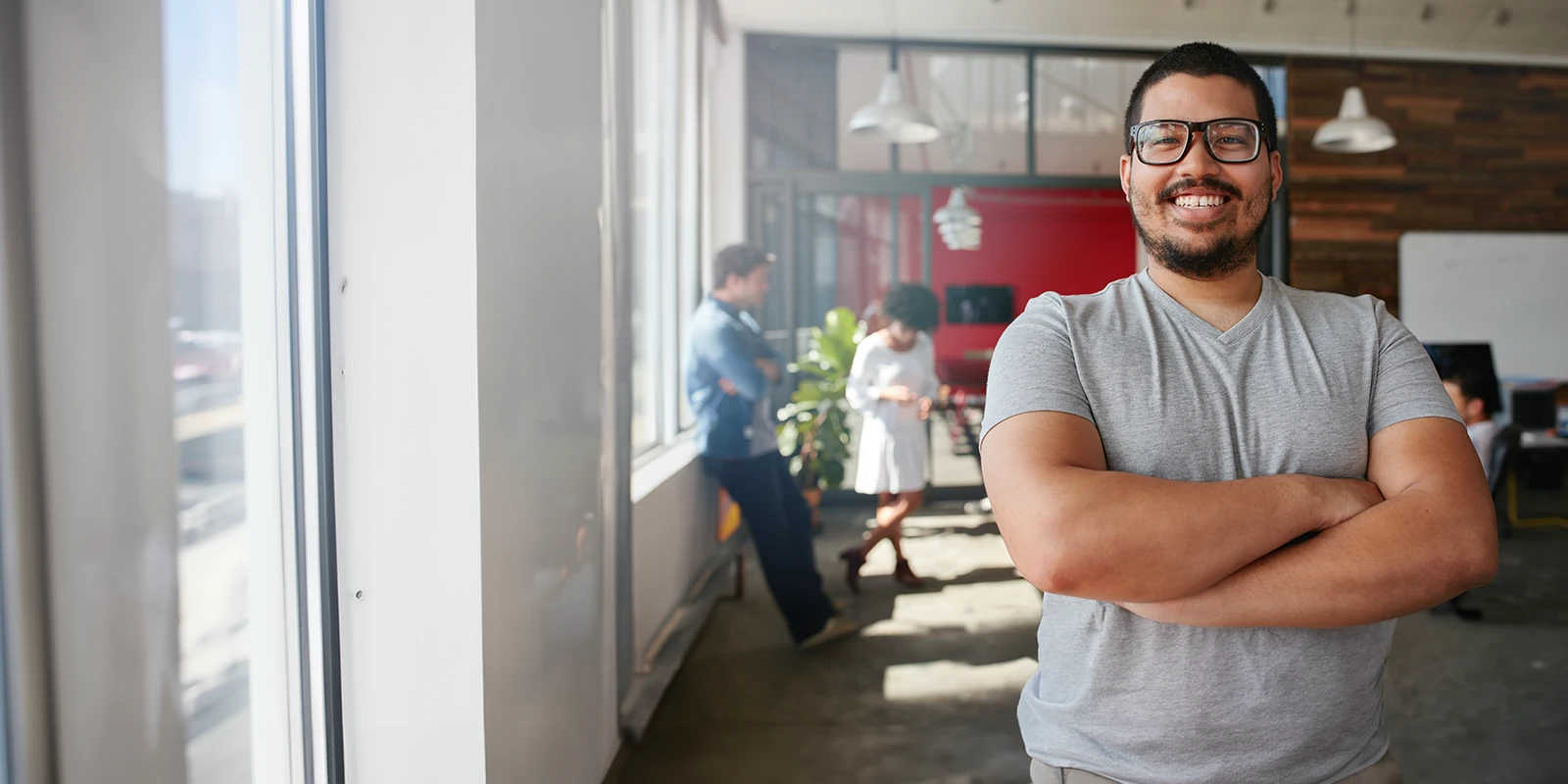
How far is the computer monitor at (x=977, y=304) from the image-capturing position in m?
7.33

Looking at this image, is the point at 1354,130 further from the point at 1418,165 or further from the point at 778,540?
the point at 778,540

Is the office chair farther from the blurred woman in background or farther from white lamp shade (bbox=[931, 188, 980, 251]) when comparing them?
white lamp shade (bbox=[931, 188, 980, 251])

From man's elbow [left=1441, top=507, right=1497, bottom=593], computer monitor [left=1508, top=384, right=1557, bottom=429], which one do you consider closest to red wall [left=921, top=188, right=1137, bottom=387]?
computer monitor [left=1508, top=384, right=1557, bottom=429]

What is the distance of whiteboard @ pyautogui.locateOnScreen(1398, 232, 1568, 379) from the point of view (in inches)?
297

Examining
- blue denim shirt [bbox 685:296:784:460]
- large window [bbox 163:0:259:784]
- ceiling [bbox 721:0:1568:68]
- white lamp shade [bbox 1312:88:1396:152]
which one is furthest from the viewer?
ceiling [bbox 721:0:1568:68]

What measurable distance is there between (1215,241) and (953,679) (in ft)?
9.41

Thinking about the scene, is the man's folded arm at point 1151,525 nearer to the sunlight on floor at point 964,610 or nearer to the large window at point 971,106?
the sunlight on floor at point 964,610

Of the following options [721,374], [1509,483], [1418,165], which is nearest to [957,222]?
[721,374]

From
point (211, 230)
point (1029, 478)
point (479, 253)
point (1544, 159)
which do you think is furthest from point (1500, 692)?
point (1544, 159)

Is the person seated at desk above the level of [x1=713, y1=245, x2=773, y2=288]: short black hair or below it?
below

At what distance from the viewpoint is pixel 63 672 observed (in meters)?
1.16

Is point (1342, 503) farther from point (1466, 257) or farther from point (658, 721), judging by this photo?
point (1466, 257)

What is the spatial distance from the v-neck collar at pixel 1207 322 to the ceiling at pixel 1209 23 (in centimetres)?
572

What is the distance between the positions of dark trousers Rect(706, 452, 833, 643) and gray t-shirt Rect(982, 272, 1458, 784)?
9.58ft
